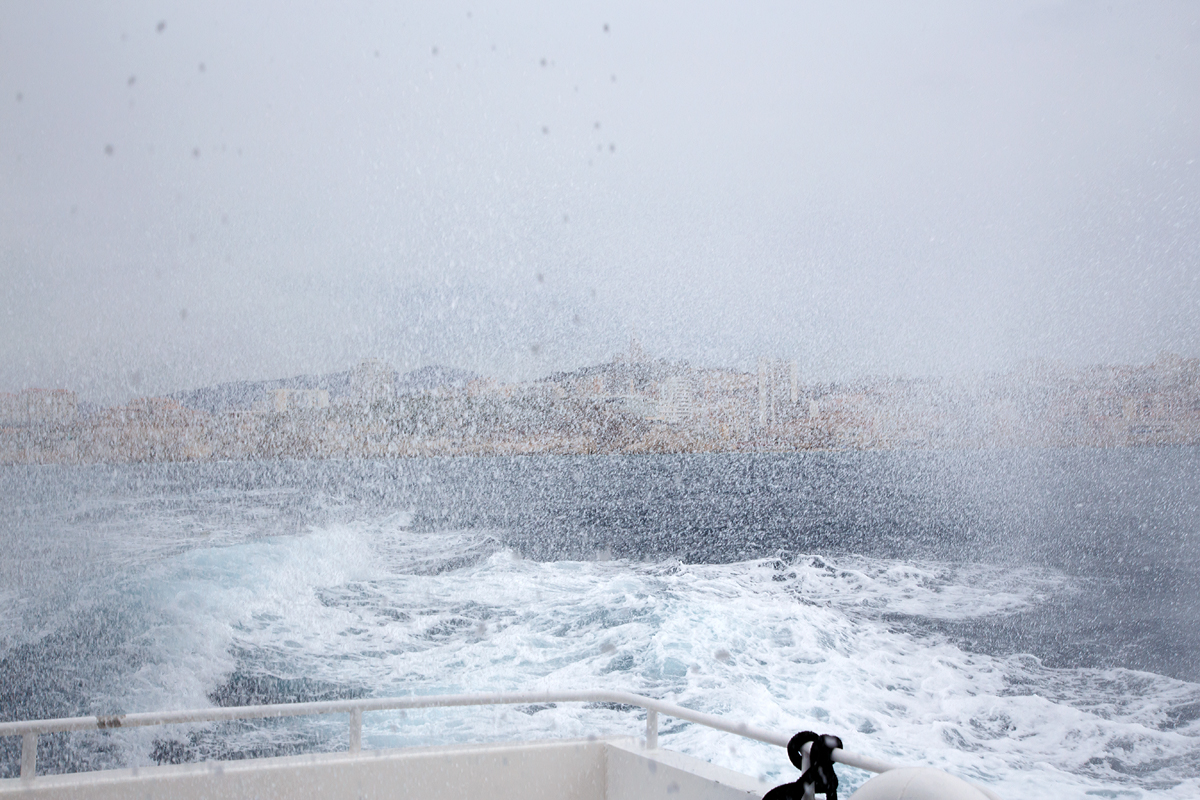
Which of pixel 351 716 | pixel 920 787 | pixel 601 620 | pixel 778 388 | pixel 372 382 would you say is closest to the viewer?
pixel 920 787

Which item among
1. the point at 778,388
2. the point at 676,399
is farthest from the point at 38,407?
the point at 778,388

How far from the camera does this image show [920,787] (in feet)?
3.23

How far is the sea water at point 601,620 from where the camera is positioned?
830 cm

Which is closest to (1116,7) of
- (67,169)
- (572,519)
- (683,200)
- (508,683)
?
(683,200)

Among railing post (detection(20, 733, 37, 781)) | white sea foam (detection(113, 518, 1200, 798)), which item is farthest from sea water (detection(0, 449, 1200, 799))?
railing post (detection(20, 733, 37, 781))

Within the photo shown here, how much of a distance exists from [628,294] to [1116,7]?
548 inches

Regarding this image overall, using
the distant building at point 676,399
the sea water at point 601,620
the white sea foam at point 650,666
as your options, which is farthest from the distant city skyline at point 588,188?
the white sea foam at point 650,666

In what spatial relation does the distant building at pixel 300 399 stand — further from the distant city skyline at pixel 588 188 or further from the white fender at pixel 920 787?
the white fender at pixel 920 787

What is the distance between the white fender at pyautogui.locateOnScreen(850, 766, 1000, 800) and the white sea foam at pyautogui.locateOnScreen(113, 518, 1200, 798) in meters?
5.61

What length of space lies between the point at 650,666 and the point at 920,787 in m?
8.25

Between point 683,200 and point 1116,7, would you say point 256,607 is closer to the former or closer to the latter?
point 683,200

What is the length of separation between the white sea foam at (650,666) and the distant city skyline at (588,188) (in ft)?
17.2

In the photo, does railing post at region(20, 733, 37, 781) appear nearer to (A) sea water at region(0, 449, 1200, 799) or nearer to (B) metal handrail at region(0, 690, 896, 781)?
(B) metal handrail at region(0, 690, 896, 781)

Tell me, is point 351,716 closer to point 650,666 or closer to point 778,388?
point 650,666
